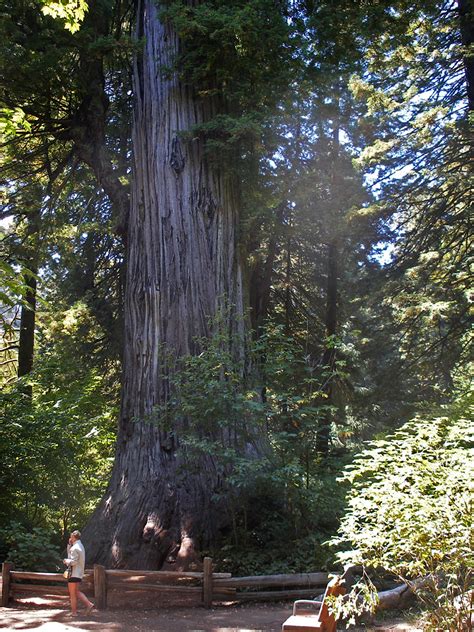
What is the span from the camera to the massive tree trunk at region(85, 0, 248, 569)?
9695mm

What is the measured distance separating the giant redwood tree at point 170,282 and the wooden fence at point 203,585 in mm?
707

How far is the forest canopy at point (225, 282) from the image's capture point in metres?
9.09

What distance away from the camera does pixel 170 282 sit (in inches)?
435

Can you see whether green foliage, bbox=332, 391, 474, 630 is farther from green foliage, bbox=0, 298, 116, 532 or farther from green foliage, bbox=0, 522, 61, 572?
green foliage, bbox=0, 298, 116, 532

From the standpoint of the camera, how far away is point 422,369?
1619 centimetres

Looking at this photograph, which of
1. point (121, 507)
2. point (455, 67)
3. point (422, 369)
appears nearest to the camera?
point (121, 507)

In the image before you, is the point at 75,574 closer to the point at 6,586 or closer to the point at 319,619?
the point at 6,586

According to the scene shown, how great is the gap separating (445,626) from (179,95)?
9847 millimetres

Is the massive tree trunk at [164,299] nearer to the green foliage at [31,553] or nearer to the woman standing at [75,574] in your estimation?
the green foliage at [31,553]

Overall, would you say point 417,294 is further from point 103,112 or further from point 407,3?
point 103,112

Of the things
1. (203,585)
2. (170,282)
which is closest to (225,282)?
(170,282)

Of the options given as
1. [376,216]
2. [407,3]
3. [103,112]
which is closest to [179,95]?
[103,112]

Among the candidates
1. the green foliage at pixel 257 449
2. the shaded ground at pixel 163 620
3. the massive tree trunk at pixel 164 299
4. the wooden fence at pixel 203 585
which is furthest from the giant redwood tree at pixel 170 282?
the shaded ground at pixel 163 620

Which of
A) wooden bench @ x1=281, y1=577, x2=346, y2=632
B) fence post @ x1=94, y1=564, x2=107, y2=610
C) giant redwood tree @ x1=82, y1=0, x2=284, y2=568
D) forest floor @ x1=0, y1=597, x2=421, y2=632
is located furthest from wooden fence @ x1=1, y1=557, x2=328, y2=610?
wooden bench @ x1=281, y1=577, x2=346, y2=632
